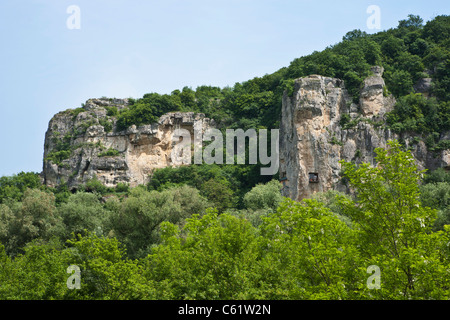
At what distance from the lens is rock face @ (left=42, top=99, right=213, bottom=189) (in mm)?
86625

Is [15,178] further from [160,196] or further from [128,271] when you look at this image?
[128,271]

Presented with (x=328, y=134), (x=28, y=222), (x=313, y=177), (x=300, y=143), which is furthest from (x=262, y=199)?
(x=28, y=222)

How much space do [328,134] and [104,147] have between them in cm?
3713

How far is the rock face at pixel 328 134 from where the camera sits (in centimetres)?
6762

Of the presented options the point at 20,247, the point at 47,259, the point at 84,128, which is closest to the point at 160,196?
the point at 20,247

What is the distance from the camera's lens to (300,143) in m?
69.7

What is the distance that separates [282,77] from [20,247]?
52.8 m

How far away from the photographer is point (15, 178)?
81125mm

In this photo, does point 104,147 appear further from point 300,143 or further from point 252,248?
point 252,248

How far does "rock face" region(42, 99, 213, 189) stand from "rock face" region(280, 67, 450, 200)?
2360 cm

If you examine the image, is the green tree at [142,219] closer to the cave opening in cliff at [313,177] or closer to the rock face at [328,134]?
the cave opening in cliff at [313,177]

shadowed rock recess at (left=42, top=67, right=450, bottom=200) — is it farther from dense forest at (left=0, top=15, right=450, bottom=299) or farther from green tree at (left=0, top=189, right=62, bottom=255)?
green tree at (left=0, top=189, right=62, bottom=255)
